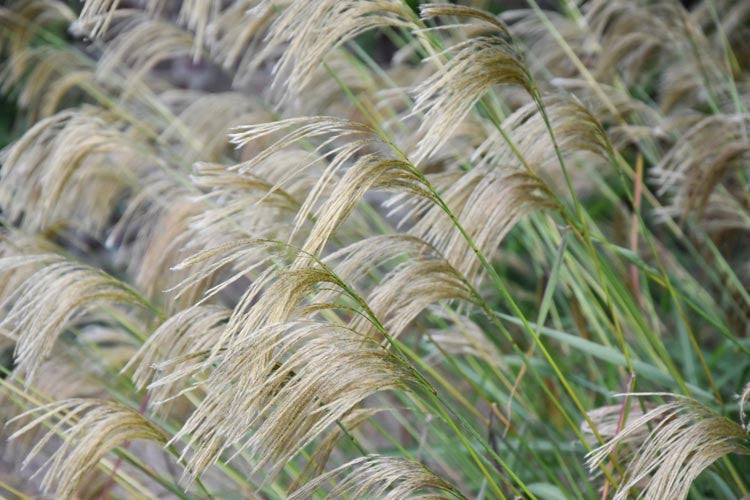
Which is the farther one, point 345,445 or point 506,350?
point 506,350

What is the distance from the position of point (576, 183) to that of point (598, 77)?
0.94 feet

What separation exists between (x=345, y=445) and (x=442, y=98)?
1.07 metres

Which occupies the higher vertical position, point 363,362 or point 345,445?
point 363,362

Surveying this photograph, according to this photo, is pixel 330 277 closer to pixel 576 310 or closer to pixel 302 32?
pixel 302 32

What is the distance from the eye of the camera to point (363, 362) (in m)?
1.04

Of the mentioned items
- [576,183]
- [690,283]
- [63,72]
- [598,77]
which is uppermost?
[63,72]

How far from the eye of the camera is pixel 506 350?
2.46 m

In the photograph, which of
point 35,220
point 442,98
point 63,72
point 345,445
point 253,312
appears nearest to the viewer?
point 253,312

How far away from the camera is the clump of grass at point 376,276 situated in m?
1.06

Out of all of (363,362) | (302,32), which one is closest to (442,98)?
(302,32)

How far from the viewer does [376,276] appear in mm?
1847

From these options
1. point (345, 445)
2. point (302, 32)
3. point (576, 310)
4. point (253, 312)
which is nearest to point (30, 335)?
point (253, 312)

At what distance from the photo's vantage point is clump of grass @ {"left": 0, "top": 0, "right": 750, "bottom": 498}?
106cm

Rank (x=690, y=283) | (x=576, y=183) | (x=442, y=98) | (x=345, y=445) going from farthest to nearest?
(x=576, y=183) < (x=690, y=283) < (x=345, y=445) < (x=442, y=98)
